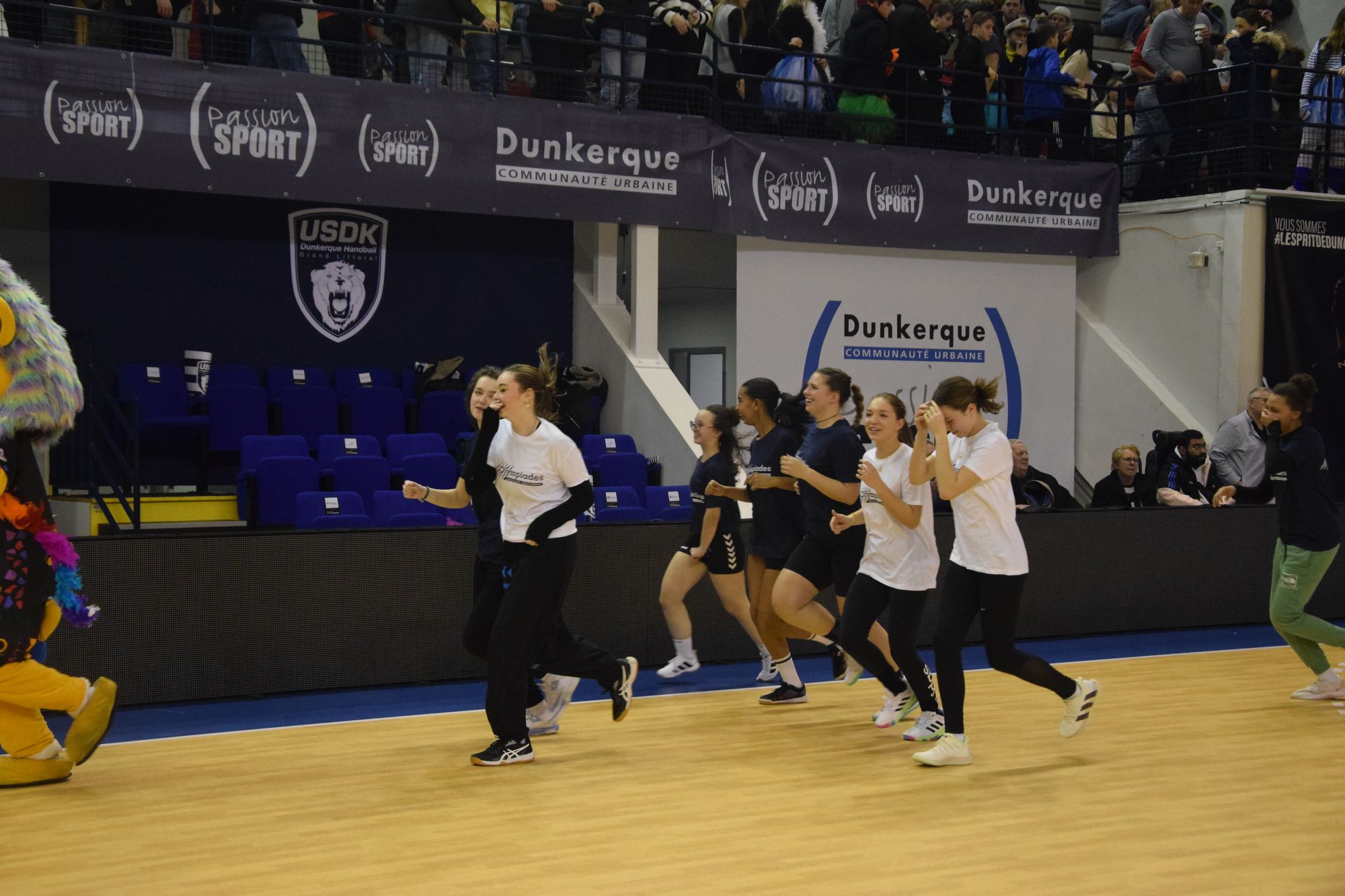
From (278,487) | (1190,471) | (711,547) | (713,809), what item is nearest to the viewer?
(713,809)

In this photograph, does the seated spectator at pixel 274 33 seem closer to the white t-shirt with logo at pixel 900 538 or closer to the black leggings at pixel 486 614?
the black leggings at pixel 486 614

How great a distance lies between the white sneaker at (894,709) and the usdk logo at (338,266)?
279 inches

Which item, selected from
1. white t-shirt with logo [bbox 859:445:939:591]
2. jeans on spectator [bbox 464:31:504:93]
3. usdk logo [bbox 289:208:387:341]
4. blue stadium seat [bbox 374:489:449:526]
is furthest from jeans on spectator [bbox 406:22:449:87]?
white t-shirt with logo [bbox 859:445:939:591]

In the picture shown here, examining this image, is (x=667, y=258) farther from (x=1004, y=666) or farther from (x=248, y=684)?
(x=1004, y=666)

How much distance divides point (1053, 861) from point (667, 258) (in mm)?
10850

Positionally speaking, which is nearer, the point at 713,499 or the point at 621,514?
the point at 713,499

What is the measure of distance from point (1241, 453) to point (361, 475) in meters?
7.21

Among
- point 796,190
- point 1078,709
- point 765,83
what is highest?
point 765,83

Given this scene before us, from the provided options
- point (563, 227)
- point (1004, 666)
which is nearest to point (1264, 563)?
point (1004, 666)

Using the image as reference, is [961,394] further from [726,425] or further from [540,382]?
[726,425]

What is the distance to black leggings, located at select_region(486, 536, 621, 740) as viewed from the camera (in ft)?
20.1

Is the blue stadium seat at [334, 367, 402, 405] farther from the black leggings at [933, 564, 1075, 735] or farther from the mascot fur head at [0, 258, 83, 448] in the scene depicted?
the black leggings at [933, 564, 1075, 735]

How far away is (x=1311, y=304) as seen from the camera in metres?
13.9

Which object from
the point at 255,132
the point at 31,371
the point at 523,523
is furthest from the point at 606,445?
the point at 31,371
